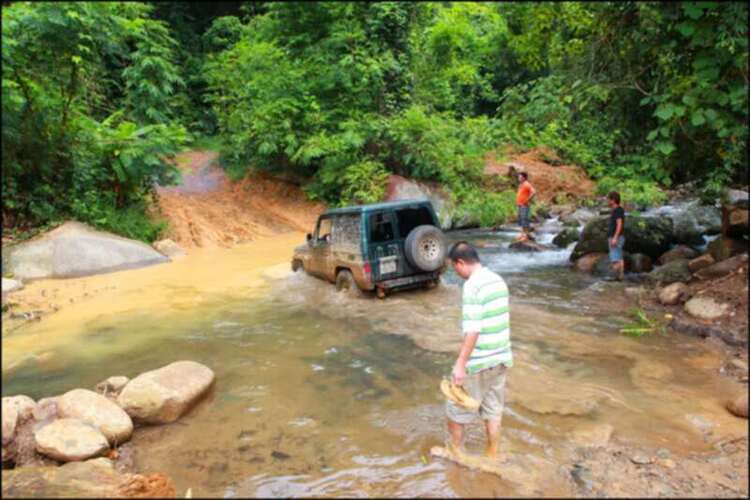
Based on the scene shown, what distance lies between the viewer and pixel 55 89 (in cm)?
1053

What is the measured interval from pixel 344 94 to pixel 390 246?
8.82m

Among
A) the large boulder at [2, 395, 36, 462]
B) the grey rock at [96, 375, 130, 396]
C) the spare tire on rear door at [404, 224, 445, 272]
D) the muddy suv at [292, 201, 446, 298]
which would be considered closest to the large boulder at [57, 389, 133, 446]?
the large boulder at [2, 395, 36, 462]

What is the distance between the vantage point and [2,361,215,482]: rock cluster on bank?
4.82m

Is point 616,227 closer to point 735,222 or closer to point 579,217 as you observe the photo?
point 735,222

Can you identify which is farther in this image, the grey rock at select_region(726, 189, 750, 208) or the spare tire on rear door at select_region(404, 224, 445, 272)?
the grey rock at select_region(726, 189, 750, 208)

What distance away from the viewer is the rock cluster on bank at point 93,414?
4.82m

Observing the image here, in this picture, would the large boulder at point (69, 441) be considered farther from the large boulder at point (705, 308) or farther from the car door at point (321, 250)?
the large boulder at point (705, 308)

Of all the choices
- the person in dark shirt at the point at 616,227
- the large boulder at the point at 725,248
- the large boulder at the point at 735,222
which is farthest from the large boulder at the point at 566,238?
the large boulder at the point at 735,222

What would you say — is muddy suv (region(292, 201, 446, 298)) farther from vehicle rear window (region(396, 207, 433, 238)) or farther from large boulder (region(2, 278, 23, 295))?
large boulder (region(2, 278, 23, 295))

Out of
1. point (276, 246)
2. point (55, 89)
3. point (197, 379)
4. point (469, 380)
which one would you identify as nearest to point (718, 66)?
point (469, 380)

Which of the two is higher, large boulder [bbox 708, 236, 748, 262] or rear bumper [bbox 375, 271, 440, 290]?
large boulder [bbox 708, 236, 748, 262]

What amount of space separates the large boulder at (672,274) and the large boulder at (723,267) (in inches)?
19.8

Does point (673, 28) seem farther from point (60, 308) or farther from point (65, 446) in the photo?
point (60, 308)

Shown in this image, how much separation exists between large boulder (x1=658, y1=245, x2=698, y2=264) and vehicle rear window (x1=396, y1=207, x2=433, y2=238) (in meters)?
5.92
